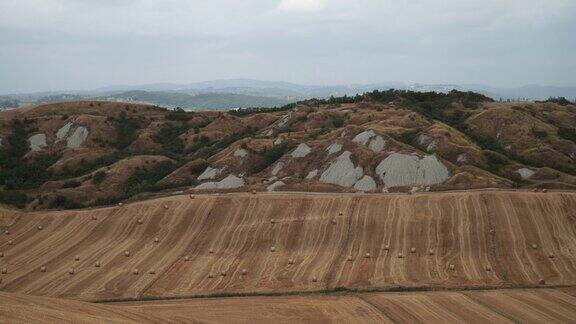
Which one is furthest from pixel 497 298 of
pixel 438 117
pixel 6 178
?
pixel 6 178

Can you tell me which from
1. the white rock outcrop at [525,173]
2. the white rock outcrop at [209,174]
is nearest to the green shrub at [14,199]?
the white rock outcrop at [209,174]

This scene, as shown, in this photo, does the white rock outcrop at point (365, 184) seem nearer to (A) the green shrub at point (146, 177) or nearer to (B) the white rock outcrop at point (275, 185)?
(B) the white rock outcrop at point (275, 185)

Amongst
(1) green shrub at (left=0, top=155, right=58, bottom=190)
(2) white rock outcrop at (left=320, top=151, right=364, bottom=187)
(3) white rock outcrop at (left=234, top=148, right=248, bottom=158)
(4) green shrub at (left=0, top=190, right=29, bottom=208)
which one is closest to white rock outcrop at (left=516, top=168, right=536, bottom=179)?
(2) white rock outcrop at (left=320, top=151, right=364, bottom=187)

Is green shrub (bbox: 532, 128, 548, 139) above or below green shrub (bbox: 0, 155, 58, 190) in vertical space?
above

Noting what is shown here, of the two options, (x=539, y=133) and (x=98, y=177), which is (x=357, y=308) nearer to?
(x=98, y=177)

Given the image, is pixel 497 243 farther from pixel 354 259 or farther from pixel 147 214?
pixel 147 214

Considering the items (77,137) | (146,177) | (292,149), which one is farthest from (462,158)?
(77,137)

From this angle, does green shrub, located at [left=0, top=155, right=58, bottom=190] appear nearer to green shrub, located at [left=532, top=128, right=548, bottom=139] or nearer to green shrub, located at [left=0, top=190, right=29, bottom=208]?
green shrub, located at [left=0, top=190, right=29, bottom=208]

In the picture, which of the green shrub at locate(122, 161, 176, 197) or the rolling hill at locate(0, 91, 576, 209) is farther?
the green shrub at locate(122, 161, 176, 197)
